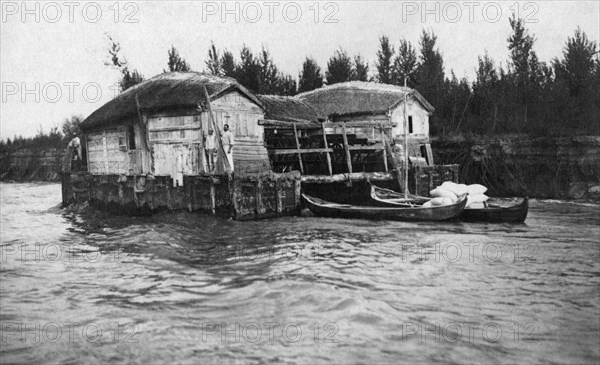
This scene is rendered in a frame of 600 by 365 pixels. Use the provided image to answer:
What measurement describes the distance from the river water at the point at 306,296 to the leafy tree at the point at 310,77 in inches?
1200

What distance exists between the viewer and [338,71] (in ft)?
153

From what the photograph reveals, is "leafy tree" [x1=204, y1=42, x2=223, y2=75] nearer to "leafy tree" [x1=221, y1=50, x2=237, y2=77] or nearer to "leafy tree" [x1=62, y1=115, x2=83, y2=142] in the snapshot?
"leafy tree" [x1=221, y1=50, x2=237, y2=77]

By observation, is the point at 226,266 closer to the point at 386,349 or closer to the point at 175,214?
the point at 386,349

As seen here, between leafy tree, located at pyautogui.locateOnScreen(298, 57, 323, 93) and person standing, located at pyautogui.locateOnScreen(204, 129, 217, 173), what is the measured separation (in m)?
26.3

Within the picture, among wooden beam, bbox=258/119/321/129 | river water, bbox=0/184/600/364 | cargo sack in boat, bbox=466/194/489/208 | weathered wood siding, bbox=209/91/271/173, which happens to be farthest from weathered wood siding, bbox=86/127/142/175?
cargo sack in boat, bbox=466/194/489/208

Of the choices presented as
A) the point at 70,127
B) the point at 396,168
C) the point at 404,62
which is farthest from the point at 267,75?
the point at 70,127

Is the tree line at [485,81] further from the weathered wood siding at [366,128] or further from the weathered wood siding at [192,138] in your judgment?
the weathered wood siding at [192,138]

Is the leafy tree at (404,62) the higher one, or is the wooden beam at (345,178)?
the leafy tree at (404,62)

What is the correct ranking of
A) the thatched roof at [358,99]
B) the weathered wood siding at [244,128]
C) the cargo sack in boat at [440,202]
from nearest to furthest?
the cargo sack in boat at [440,202] → the weathered wood siding at [244,128] → the thatched roof at [358,99]

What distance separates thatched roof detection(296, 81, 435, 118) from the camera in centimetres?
2848

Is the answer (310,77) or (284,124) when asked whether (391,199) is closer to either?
(284,124)

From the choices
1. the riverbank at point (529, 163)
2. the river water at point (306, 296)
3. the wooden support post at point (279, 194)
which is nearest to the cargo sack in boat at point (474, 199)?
the river water at point (306, 296)

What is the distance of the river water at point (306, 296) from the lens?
685 centimetres

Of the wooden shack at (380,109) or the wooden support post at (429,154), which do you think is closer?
the wooden shack at (380,109)
